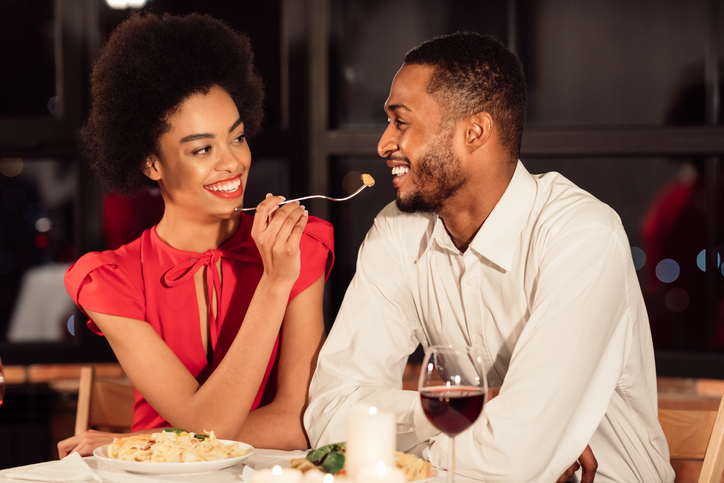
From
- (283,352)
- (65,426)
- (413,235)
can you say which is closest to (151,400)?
(283,352)

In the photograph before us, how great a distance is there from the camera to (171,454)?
1.16 metres

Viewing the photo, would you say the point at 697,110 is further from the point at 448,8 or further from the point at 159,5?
the point at 159,5

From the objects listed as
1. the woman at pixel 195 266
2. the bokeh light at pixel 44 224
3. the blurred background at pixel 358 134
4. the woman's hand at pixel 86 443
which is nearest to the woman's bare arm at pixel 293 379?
the woman at pixel 195 266

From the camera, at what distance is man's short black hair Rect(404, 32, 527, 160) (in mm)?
1611

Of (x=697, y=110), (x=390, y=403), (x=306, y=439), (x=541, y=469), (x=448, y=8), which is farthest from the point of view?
(x=448, y=8)

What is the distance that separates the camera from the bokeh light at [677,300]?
8.23 feet

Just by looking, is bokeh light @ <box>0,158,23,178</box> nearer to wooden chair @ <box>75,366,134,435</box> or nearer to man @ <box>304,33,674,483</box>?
wooden chair @ <box>75,366,134,435</box>

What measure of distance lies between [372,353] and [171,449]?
1.83ft

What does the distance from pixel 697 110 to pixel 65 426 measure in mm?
2624

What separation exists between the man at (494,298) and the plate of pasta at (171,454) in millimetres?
329

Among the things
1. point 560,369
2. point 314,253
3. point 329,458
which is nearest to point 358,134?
point 314,253

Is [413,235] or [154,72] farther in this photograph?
[154,72]

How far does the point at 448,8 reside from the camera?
2.73m

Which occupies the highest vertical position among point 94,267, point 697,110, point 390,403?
point 697,110
